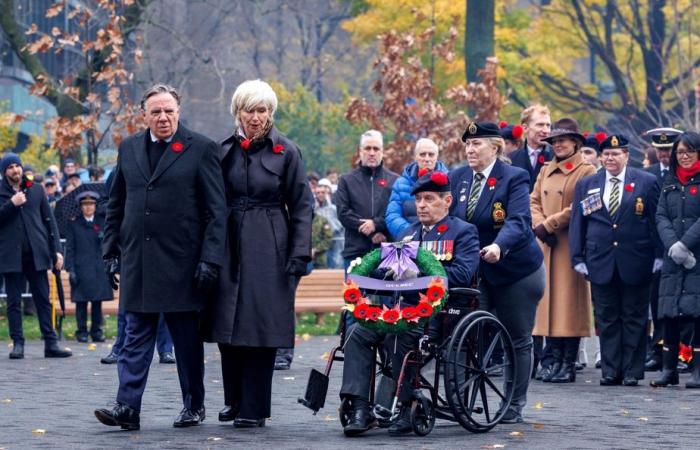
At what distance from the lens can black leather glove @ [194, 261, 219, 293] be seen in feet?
34.1

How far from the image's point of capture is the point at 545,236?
1483cm

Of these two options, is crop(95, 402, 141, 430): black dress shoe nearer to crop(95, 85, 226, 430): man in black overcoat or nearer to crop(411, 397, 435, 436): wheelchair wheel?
crop(95, 85, 226, 430): man in black overcoat

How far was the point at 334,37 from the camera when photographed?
6706 centimetres

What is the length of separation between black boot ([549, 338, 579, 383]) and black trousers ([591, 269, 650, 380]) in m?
0.37

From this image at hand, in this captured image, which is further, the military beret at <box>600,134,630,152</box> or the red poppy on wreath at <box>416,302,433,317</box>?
the military beret at <box>600,134,630,152</box>

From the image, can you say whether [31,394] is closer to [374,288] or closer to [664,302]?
[374,288]

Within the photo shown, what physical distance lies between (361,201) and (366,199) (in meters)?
0.05

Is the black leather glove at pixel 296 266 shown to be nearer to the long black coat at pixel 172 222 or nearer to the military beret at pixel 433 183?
the long black coat at pixel 172 222

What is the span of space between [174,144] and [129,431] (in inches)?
68.3

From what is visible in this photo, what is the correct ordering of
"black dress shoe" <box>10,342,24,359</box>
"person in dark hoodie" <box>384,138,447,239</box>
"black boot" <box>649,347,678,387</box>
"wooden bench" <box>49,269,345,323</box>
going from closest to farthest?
"black boot" <box>649,347,678,387</box> < "person in dark hoodie" <box>384,138,447,239</box> < "black dress shoe" <box>10,342,24,359</box> < "wooden bench" <box>49,269,345,323</box>

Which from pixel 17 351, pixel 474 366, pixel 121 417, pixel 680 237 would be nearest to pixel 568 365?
pixel 680 237

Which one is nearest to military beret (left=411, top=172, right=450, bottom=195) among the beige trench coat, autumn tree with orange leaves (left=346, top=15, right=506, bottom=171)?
the beige trench coat

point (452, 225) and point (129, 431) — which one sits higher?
point (452, 225)

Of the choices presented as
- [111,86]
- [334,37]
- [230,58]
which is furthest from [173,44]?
[111,86]
